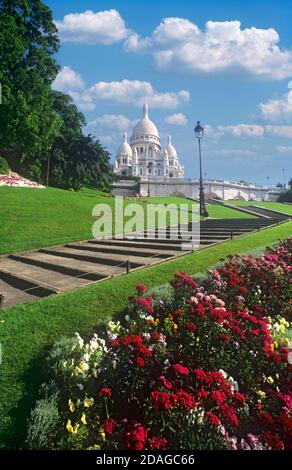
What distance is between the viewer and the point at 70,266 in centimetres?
1066

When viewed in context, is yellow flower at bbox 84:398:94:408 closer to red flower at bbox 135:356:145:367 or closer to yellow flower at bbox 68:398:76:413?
yellow flower at bbox 68:398:76:413

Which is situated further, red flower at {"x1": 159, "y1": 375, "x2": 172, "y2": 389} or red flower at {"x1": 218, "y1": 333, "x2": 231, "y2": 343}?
red flower at {"x1": 218, "y1": 333, "x2": 231, "y2": 343}

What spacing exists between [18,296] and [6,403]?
404cm

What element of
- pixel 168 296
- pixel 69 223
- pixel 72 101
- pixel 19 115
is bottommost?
pixel 168 296

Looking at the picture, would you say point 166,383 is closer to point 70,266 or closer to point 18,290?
point 18,290

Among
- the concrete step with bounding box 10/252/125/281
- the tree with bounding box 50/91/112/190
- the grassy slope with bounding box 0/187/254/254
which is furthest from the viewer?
the tree with bounding box 50/91/112/190

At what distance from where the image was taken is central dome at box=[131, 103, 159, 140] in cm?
12619

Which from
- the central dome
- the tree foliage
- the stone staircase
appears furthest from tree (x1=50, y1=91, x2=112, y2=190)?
the central dome

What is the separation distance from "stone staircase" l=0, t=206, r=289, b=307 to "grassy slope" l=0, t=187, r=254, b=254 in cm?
84

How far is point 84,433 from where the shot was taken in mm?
3432

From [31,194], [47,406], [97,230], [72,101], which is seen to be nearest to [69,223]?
[97,230]

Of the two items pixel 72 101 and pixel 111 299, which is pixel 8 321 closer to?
pixel 111 299

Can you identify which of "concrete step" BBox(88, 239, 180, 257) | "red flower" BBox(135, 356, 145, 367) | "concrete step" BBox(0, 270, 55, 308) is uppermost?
"concrete step" BBox(88, 239, 180, 257)

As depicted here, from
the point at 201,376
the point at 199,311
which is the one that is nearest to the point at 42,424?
the point at 201,376
